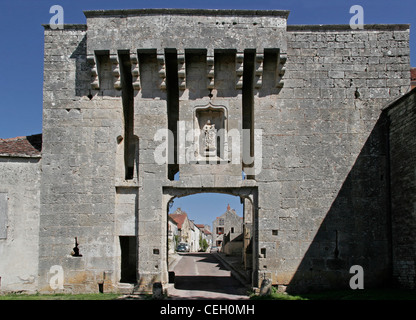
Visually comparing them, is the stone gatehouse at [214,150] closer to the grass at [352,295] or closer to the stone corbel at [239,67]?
the stone corbel at [239,67]

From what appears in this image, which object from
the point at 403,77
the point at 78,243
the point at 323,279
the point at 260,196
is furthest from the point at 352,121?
the point at 78,243

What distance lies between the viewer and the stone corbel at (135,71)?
1135 cm

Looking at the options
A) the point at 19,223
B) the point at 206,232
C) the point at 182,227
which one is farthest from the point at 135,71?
the point at 206,232

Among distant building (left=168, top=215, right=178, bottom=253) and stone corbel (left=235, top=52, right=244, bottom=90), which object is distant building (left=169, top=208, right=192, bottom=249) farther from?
stone corbel (left=235, top=52, right=244, bottom=90)

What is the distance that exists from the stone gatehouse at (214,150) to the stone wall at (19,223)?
0.03 m

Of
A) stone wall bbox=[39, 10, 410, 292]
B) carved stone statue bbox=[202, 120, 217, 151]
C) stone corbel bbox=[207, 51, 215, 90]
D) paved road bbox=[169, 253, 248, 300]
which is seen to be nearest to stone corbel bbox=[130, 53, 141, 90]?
stone wall bbox=[39, 10, 410, 292]

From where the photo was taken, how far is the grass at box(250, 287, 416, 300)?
9277mm

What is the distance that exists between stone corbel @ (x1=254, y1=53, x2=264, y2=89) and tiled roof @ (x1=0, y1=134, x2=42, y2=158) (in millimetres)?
6135

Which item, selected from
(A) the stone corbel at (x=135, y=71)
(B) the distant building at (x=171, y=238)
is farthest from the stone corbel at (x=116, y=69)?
(B) the distant building at (x=171, y=238)

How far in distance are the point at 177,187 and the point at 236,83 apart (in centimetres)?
324

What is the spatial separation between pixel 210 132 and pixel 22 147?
517 cm

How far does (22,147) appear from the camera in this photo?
38.5ft

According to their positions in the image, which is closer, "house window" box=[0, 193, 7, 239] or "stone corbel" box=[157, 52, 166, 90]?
"house window" box=[0, 193, 7, 239]

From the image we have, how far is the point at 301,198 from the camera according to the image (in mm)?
11250
